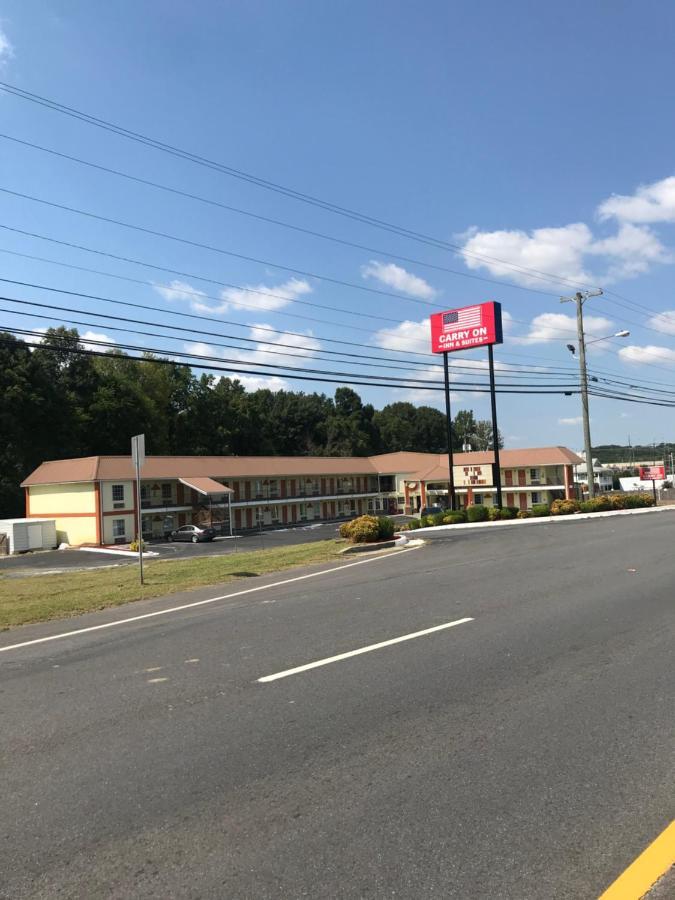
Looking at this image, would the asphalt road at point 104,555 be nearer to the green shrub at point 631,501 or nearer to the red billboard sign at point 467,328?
the red billboard sign at point 467,328

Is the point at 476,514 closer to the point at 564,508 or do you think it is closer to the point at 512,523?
the point at 512,523

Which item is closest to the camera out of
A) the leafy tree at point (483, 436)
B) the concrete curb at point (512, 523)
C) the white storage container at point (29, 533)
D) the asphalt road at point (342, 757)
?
the asphalt road at point (342, 757)

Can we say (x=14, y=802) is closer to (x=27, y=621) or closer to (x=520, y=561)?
(x=27, y=621)

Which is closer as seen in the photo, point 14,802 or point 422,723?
point 14,802

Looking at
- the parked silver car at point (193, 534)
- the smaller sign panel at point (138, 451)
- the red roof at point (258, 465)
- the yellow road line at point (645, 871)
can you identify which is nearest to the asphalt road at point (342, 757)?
the yellow road line at point (645, 871)

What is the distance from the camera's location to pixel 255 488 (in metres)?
58.8

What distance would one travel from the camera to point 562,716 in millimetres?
5211

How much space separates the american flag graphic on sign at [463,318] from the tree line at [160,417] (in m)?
15.0

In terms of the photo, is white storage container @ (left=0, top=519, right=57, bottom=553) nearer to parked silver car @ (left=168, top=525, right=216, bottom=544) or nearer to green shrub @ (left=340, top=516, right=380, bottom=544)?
parked silver car @ (left=168, top=525, right=216, bottom=544)

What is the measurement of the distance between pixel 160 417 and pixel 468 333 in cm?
4515

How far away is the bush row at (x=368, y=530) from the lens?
21.3 m

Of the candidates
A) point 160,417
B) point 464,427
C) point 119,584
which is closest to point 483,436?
point 464,427

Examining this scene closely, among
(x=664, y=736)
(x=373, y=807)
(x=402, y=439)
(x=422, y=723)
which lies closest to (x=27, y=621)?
(x=422, y=723)

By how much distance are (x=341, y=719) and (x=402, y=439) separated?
395 feet
